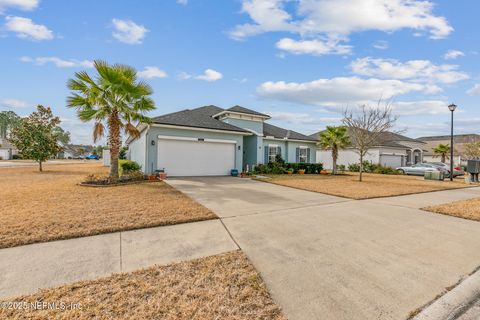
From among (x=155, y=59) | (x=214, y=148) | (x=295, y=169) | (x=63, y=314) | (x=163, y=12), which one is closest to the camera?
(x=63, y=314)

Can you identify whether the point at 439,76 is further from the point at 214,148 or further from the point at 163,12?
the point at 163,12

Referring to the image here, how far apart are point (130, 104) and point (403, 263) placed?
38.5ft

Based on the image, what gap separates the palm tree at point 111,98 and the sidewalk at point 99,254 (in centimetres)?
723

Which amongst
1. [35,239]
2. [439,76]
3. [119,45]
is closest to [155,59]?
[119,45]

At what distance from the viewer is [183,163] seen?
583 inches

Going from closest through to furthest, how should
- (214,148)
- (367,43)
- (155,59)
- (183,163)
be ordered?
1. (155,59)
2. (367,43)
3. (183,163)
4. (214,148)

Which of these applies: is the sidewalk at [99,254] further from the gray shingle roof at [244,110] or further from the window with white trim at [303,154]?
the window with white trim at [303,154]

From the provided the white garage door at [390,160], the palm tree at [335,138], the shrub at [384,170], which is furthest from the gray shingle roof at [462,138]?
the palm tree at [335,138]

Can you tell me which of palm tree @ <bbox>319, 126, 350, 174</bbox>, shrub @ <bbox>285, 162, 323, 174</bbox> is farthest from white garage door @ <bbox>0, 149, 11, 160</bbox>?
palm tree @ <bbox>319, 126, 350, 174</bbox>

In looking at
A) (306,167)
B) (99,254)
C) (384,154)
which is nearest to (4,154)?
(306,167)

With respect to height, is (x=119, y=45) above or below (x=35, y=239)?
above

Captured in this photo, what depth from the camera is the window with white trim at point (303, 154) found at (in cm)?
2228

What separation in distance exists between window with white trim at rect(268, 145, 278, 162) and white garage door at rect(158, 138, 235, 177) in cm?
496

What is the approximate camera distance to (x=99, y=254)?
11.8 feet
